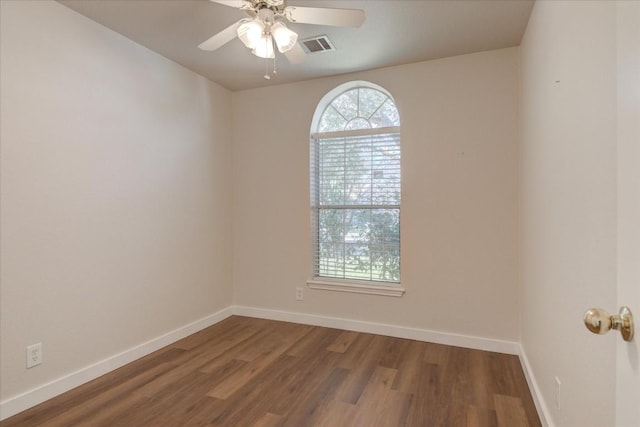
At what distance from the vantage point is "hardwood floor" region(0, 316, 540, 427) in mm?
1903

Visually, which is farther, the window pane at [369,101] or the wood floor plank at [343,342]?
the window pane at [369,101]

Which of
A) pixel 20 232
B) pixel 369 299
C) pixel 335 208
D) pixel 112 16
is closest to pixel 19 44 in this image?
pixel 112 16

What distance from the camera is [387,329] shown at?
3154 mm

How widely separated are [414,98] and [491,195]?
1.09 meters

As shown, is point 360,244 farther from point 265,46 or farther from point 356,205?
point 265,46

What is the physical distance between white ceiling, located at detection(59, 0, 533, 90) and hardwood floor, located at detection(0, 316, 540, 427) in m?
2.33

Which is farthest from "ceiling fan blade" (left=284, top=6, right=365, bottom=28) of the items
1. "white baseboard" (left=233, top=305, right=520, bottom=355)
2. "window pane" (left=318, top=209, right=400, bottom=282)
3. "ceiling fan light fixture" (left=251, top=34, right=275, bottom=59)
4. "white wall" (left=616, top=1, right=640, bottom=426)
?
"white baseboard" (left=233, top=305, right=520, bottom=355)

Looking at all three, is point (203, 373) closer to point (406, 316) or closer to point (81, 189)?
point (81, 189)

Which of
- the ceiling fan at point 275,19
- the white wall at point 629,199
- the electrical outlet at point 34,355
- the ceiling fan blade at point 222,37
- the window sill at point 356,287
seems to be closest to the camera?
the white wall at point 629,199

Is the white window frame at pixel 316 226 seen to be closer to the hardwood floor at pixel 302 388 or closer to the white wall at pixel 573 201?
the hardwood floor at pixel 302 388

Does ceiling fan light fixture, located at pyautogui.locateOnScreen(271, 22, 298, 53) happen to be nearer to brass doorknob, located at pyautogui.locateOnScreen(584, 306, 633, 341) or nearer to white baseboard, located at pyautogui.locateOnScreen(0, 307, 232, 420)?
brass doorknob, located at pyautogui.locateOnScreen(584, 306, 633, 341)

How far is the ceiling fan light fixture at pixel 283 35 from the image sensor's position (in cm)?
172

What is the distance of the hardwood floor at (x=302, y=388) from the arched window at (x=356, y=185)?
0.78 meters

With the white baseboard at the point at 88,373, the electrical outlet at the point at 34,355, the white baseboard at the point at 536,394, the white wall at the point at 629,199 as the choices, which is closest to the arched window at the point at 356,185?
the white baseboard at the point at 536,394
